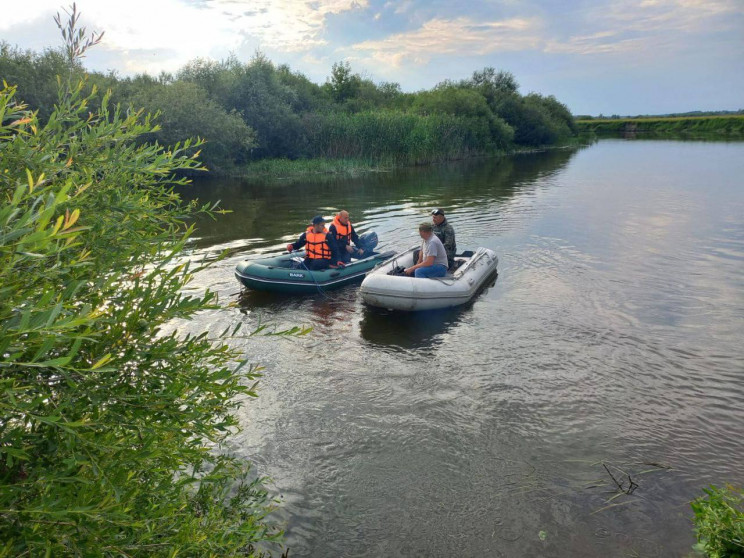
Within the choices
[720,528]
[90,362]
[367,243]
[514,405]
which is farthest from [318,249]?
[90,362]

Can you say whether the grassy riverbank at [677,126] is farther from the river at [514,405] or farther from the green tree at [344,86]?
the river at [514,405]

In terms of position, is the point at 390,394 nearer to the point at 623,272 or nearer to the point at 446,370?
the point at 446,370

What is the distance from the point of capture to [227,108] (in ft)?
107

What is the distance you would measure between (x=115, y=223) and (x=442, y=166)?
110ft

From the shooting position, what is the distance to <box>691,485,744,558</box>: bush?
11.2 ft

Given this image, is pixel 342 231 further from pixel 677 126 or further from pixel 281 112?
pixel 677 126

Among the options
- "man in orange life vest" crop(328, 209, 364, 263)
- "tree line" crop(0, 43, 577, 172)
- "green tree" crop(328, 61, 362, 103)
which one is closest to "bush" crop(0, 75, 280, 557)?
"man in orange life vest" crop(328, 209, 364, 263)

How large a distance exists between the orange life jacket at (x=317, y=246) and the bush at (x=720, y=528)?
26.8ft

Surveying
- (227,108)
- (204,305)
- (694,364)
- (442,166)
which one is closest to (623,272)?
(694,364)

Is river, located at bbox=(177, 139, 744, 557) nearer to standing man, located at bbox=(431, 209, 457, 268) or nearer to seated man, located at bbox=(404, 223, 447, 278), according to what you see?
seated man, located at bbox=(404, 223, 447, 278)

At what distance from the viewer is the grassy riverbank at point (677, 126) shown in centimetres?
7388

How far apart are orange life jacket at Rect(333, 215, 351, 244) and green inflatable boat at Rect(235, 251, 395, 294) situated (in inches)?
36.6

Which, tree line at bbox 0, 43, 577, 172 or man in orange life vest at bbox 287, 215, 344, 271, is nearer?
man in orange life vest at bbox 287, 215, 344, 271

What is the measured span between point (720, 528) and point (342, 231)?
361 inches
